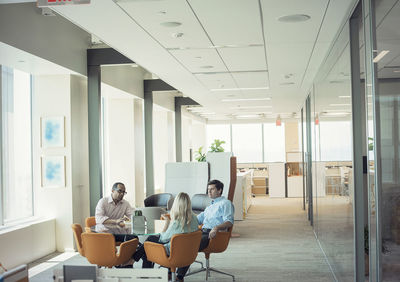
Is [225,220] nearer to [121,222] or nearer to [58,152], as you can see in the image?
[121,222]

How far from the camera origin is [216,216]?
21.5ft

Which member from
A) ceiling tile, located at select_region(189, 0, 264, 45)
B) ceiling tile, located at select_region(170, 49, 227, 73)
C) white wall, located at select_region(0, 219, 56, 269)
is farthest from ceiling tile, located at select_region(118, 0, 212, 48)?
white wall, located at select_region(0, 219, 56, 269)

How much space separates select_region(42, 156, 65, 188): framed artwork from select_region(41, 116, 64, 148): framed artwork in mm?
261

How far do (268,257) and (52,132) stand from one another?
4.52 metres

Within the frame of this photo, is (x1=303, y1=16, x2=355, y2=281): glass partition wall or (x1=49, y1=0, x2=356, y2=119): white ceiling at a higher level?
(x1=49, y1=0, x2=356, y2=119): white ceiling

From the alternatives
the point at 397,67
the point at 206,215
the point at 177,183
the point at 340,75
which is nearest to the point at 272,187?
the point at 177,183

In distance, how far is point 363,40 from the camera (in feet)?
12.9

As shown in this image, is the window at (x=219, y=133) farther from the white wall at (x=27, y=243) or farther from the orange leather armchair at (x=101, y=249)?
the orange leather armchair at (x=101, y=249)

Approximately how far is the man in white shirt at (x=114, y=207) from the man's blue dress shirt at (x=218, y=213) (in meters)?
1.18

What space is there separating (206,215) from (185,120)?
44.2 ft

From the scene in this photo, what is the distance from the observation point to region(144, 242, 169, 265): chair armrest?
5.28 metres

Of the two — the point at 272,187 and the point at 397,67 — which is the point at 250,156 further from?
the point at 397,67

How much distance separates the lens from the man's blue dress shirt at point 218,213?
6387mm

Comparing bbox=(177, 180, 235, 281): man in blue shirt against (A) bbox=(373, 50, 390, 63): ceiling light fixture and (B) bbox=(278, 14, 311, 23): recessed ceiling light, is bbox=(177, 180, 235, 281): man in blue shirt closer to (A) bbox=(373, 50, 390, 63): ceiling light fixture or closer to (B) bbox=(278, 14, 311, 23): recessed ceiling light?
(B) bbox=(278, 14, 311, 23): recessed ceiling light
